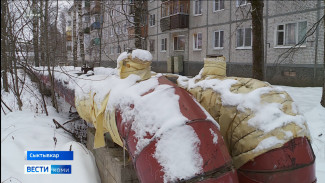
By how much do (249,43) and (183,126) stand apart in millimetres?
14666

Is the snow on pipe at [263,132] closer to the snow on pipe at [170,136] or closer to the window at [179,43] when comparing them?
the snow on pipe at [170,136]

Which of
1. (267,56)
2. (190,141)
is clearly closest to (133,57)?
(190,141)

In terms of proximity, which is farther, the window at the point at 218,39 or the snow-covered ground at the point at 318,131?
the window at the point at 218,39

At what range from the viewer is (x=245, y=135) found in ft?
8.40

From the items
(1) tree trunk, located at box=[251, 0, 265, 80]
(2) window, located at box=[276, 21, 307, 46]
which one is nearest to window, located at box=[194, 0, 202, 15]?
(2) window, located at box=[276, 21, 307, 46]

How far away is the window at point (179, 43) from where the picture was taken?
2152 cm

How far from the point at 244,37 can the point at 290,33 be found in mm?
2665

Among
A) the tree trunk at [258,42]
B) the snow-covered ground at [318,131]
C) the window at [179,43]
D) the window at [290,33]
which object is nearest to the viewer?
the snow-covered ground at [318,131]

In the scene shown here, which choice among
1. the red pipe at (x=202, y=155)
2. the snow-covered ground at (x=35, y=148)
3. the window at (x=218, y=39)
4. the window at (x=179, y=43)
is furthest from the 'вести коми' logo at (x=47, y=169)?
the window at (x=179, y=43)

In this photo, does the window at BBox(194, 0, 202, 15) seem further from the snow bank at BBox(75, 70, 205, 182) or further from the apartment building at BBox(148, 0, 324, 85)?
the snow bank at BBox(75, 70, 205, 182)

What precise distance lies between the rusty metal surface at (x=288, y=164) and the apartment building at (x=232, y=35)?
516 centimetres

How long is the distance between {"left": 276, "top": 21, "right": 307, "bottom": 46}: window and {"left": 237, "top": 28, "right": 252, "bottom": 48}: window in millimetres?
1679

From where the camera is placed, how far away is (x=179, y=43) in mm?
21984

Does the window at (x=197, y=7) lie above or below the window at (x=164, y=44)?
above
